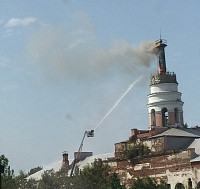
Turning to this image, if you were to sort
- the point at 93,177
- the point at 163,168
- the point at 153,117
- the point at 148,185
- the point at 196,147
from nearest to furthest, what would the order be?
1. the point at 148,185
2. the point at 163,168
3. the point at 196,147
4. the point at 93,177
5. the point at 153,117

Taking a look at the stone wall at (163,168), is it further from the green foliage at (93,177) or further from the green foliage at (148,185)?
the green foliage at (148,185)

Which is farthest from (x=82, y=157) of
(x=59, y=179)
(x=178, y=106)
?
(x=178, y=106)

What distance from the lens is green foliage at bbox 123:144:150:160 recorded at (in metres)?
53.0

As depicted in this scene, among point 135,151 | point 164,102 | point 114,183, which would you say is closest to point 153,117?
point 164,102

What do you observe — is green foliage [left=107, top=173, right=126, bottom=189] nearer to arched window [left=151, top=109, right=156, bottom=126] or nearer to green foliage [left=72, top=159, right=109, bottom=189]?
green foliage [left=72, top=159, right=109, bottom=189]

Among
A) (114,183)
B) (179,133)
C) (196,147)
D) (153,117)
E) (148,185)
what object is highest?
(153,117)

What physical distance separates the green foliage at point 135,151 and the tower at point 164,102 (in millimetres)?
3841

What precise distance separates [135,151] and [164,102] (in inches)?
250

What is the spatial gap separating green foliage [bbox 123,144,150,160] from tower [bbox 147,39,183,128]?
3841mm

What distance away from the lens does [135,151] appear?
2125 inches

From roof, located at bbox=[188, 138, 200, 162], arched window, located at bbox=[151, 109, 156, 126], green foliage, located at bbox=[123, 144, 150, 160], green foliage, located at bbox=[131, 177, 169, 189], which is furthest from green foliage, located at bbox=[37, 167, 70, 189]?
roof, located at bbox=[188, 138, 200, 162]

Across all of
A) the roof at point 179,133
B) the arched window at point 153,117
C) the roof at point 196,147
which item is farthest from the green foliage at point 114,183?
the arched window at point 153,117

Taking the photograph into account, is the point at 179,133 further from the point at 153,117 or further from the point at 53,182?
the point at 53,182

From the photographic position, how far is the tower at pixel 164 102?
186 feet
